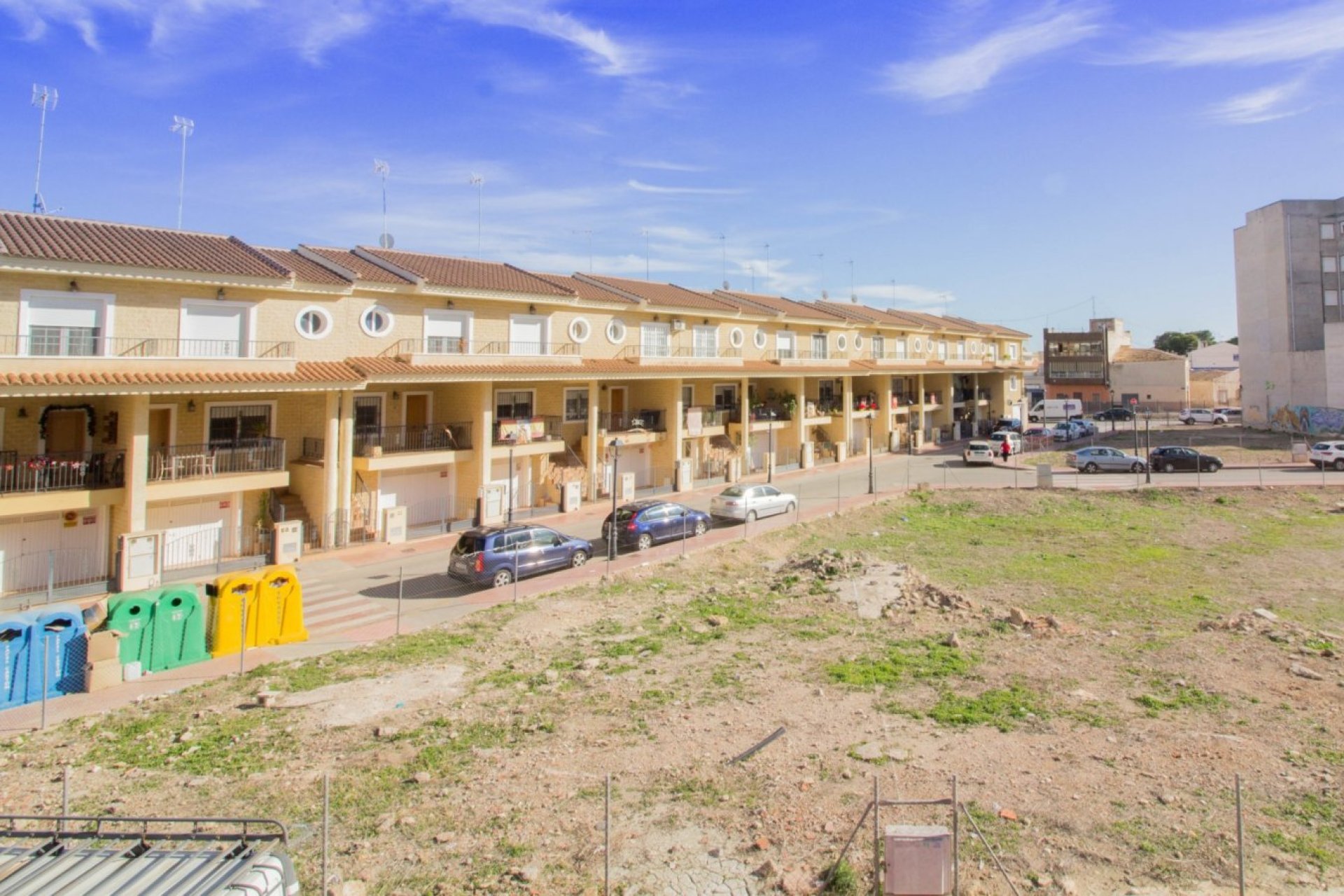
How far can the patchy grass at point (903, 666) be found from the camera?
12.6 meters

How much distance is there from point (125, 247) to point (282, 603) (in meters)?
12.5

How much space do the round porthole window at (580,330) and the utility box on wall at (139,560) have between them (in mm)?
16966

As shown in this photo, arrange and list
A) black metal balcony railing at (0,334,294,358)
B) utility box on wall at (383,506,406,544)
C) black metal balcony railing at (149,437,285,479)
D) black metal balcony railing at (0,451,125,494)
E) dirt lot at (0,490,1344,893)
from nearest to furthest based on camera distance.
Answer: dirt lot at (0,490,1344,893) → black metal balcony railing at (0,451,125,494) → black metal balcony railing at (0,334,294,358) → black metal balcony railing at (149,437,285,479) → utility box on wall at (383,506,406,544)

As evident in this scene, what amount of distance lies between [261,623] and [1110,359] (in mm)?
95639

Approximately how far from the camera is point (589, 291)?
3372 cm

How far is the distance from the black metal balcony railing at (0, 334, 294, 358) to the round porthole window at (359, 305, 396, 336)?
9.16ft

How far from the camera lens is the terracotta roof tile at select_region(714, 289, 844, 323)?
42656mm

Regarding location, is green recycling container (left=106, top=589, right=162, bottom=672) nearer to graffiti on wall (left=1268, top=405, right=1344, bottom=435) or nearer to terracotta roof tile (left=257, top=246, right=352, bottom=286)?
terracotta roof tile (left=257, top=246, right=352, bottom=286)

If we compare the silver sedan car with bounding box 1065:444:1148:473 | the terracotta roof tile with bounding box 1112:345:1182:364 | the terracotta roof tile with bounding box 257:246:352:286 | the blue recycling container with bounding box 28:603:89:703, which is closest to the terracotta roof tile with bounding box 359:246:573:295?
the terracotta roof tile with bounding box 257:246:352:286

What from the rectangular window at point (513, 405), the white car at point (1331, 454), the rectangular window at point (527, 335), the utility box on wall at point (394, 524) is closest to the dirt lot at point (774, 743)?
the utility box on wall at point (394, 524)

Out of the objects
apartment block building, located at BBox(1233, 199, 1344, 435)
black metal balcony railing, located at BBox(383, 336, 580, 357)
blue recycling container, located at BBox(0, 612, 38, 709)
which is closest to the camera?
blue recycling container, located at BBox(0, 612, 38, 709)

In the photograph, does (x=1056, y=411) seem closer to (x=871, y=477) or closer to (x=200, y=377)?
(x=871, y=477)

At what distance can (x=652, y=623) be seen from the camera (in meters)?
16.2

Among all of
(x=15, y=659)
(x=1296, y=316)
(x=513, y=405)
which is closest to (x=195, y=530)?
(x=15, y=659)
